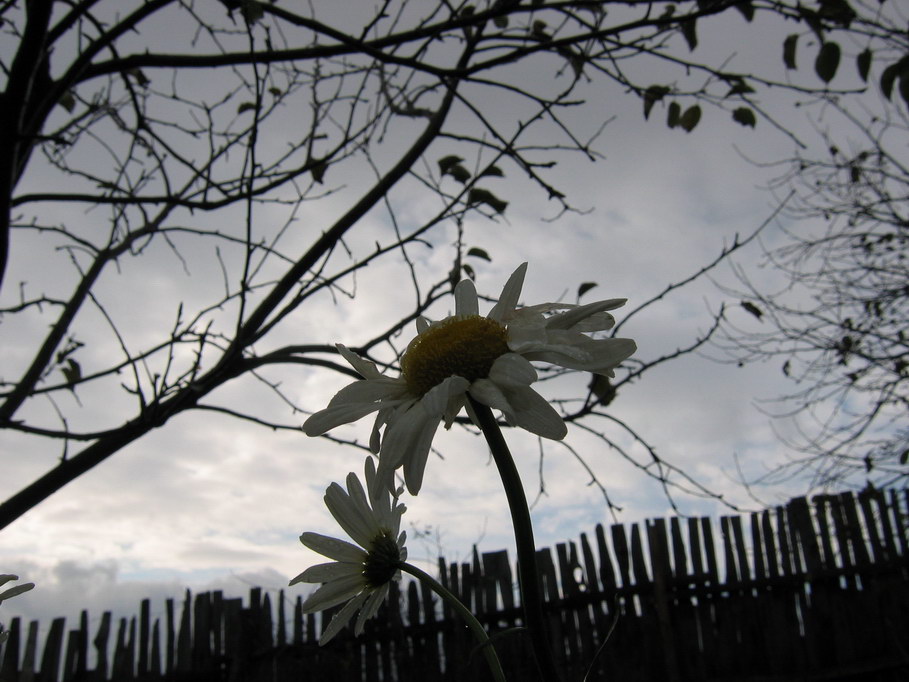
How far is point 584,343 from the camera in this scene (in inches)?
21.5

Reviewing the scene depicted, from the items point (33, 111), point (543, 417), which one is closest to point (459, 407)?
point (543, 417)

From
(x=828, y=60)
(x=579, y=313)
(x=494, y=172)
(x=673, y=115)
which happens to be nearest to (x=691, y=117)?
(x=673, y=115)

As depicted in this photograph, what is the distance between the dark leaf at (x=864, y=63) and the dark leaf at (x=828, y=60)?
0.32ft

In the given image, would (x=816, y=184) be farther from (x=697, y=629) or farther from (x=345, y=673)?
(x=345, y=673)

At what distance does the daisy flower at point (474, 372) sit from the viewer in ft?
1.67

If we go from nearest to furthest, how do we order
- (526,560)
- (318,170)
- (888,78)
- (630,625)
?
1. (526,560)
2. (888,78)
3. (318,170)
4. (630,625)

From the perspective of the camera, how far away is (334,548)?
0.65 meters

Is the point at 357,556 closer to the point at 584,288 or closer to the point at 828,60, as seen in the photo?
the point at 584,288

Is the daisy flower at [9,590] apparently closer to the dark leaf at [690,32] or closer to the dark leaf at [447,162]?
the dark leaf at [447,162]

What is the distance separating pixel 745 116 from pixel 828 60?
13.1 inches

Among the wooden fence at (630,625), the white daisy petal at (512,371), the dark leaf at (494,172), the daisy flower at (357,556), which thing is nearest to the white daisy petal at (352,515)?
the daisy flower at (357,556)

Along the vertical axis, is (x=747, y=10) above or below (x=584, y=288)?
above

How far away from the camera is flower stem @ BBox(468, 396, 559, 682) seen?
380 mm

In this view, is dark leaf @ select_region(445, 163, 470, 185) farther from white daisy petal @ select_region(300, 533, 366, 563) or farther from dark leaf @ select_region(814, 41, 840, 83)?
white daisy petal @ select_region(300, 533, 366, 563)
